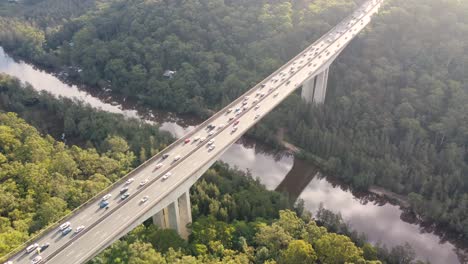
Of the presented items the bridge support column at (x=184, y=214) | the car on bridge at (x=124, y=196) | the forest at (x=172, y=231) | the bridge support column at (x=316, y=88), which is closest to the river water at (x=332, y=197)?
the forest at (x=172, y=231)

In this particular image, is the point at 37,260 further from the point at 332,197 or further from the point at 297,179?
the point at 332,197

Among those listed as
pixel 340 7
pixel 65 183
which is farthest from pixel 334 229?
pixel 340 7

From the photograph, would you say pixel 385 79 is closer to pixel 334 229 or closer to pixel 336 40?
pixel 336 40

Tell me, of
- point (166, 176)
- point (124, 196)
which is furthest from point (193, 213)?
point (124, 196)

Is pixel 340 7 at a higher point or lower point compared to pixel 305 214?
higher

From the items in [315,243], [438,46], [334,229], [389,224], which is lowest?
[389,224]

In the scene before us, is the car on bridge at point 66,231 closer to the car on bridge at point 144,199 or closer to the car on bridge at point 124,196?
the car on bridge at point 124,196

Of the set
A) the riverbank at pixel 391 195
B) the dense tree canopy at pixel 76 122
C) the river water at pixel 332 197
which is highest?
the dense tree canopy at pixel 76 122
